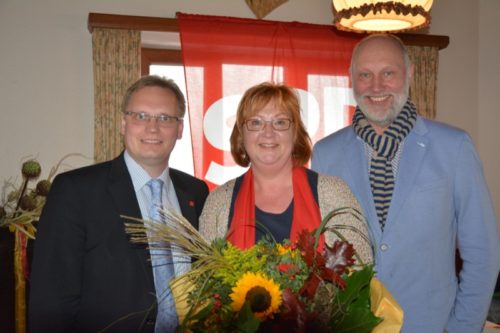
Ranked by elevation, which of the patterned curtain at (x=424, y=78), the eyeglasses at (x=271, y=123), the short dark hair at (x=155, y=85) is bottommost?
the eyeglasses at (x=271, y=123)

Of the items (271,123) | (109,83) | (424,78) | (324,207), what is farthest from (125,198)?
(424,78)

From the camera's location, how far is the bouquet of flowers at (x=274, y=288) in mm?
1034

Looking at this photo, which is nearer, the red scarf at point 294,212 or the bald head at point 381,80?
the red scarf at point 294,212

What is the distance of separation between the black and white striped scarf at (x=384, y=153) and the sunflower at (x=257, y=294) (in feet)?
3.42

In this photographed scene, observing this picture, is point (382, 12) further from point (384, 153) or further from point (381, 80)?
point (384, 153)

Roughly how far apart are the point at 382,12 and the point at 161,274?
174 centimetres

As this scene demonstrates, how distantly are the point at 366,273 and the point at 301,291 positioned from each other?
0.14 metres

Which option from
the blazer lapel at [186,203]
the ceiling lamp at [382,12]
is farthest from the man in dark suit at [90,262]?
the ceiling lamp at [382,12]

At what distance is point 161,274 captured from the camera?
1860 millimetres

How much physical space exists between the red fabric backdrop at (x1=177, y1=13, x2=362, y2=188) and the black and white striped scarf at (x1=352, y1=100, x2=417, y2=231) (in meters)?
2.42

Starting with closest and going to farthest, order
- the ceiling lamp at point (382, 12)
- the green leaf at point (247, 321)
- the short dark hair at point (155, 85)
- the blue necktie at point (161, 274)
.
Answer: the green leaf at point (247, 321)
the blue necktie at point (161, 274)
the short dark hair at point (155, 85)
the ceiling lamp at point (382, 12)

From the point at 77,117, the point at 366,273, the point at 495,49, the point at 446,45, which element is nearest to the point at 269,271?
the point at 366,273

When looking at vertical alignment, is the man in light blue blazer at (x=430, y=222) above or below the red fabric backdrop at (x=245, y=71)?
below

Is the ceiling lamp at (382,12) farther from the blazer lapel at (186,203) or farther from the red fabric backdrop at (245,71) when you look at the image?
the red fabric backdrop at (245,71)
